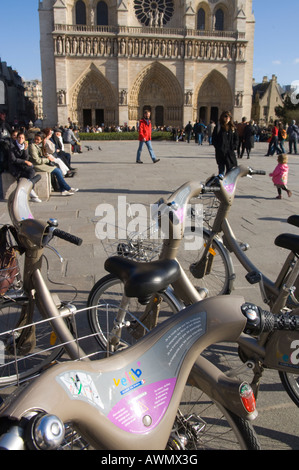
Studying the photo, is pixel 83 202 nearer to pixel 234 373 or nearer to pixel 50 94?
pixel 234 373

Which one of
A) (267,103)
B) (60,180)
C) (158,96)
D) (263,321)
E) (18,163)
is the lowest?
(60,180)

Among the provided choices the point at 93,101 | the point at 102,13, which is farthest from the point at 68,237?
the point at 102,13

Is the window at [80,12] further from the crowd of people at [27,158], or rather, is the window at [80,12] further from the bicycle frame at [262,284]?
the bicycle frame at [262,284]

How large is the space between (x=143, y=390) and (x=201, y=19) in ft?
147

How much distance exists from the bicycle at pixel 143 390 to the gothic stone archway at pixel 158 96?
40029mm

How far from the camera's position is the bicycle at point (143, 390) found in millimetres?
989

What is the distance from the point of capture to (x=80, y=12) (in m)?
38.1

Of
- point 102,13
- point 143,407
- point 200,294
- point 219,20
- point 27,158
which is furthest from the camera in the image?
point 219,20

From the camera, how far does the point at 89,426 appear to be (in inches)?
43.9

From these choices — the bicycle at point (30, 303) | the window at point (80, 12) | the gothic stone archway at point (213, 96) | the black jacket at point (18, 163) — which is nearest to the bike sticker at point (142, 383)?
the bicycle at point (30, 303)

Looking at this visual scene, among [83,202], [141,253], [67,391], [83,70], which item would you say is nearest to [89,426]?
[67,391]

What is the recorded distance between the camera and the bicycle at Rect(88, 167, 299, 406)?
211cm

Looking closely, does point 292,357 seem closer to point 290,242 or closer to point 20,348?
point 290,242

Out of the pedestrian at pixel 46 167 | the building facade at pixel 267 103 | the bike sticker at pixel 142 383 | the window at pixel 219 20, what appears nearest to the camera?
the bike sticker at pixel 142 383
